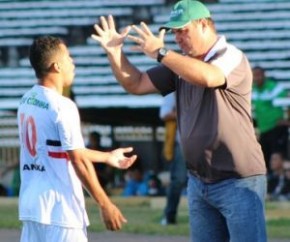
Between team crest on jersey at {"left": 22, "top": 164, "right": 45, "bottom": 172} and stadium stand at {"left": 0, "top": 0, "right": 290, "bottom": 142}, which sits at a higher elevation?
team crest on jersey at {"left": 22, "top": 164, "right": 45, "bottom": 172}

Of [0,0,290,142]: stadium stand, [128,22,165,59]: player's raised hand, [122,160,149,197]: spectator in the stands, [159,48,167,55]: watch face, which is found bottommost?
[122,160,149,197]: spectator in the stands

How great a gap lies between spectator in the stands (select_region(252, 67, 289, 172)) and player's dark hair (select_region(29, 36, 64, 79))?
A: 8391 mm

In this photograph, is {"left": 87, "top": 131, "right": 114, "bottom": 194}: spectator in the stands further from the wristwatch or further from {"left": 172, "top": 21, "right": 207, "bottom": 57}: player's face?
the wristwatch

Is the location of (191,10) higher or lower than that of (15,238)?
higher

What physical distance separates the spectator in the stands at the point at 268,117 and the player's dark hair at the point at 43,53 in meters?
8.39

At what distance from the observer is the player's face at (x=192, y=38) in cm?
728

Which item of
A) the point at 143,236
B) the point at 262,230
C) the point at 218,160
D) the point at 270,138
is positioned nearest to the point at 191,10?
the point at 218,160

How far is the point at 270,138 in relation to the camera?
15938 millimetres

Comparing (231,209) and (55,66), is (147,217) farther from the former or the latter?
(55,66)

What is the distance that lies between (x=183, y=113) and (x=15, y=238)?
4.95 m

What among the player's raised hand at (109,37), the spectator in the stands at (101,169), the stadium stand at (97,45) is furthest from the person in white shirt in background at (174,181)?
the player's raised hand at (109,37)

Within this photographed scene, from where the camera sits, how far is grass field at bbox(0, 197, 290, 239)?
40.7 feet

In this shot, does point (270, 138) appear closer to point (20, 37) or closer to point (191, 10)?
point (20, 37)

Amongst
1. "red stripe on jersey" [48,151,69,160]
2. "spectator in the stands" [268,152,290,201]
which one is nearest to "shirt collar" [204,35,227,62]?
"red stripe on jersey" [48,151,69,160]
